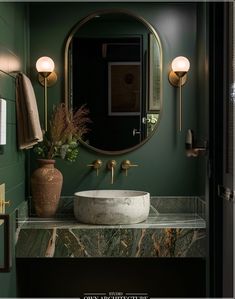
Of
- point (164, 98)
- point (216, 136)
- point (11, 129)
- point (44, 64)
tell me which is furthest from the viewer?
point (164, 98)

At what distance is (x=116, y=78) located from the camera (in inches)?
134

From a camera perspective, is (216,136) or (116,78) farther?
(116,78)

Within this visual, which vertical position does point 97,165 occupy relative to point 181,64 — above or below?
below

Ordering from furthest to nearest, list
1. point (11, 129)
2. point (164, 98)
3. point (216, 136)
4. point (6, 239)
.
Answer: point (164, 98) → point (216, 136) → point (11, 129) → point (6, 239)

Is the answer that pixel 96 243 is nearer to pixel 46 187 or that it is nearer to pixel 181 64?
pixel 46 187

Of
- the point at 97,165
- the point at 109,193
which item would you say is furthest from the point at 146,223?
the point at 97,165

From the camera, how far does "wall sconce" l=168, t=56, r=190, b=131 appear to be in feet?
10.9

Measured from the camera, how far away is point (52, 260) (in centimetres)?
323

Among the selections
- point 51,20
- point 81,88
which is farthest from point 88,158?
point 51,20

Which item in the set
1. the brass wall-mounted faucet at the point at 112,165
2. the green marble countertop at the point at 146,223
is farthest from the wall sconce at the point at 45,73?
the green marble countertop at the point at 146,223

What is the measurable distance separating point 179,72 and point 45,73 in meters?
0.90

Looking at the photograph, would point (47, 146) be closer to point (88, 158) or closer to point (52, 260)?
point (88, 158)

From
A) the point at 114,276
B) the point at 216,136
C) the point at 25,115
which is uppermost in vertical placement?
the point at 25,115

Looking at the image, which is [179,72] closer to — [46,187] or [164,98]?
[164,98]
